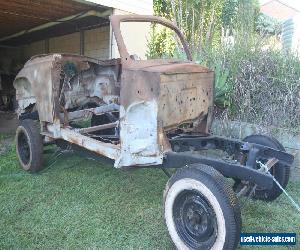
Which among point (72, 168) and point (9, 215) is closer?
point (9, 215)

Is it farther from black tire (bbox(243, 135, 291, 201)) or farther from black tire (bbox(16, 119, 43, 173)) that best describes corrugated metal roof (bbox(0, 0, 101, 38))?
black tire (bbox(243, 135, 291, 201))

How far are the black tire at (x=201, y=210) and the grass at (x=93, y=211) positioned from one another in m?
0.30

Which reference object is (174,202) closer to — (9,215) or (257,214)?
(257,214)

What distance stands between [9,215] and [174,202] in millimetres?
1965

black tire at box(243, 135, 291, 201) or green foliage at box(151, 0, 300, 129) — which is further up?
green foliage at box(151, 0, 300, 129)

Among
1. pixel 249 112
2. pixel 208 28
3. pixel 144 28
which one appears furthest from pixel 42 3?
pixel 249 112

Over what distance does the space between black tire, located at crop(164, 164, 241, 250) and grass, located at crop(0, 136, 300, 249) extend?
11.9 inches

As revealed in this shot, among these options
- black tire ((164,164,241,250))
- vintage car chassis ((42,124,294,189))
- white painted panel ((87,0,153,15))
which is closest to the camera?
black tire ((164,164,241,250))

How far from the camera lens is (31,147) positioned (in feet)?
17.6

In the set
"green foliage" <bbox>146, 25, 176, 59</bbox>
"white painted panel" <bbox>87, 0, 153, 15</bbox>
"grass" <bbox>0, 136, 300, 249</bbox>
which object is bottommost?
"grass" <bbox>0, 136, 300, 249</bbox>

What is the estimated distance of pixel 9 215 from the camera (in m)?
4.06

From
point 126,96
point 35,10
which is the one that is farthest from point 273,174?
point 35,10

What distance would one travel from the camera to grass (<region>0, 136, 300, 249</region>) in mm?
3521

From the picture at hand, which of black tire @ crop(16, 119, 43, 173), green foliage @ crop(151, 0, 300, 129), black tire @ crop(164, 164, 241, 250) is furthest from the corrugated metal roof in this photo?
black tire @ crop(164, 164, 241, 250)
